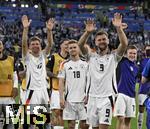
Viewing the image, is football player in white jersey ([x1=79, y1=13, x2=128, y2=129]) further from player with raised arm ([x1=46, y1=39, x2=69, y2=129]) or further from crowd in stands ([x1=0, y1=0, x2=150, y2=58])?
crowd in stands ([x1=0, y1=0, x2=150, y2=58])

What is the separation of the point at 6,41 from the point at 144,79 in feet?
88.5

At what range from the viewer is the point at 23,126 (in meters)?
8.96

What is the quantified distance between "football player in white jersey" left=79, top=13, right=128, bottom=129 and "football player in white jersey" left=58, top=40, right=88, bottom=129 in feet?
2.37

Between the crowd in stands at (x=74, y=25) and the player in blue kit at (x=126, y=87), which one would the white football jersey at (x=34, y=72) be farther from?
the crowd in stands at (x=74, y=25)

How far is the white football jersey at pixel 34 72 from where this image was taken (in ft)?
28.5

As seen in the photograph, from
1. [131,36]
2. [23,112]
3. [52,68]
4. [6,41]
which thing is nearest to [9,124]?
[23,112]

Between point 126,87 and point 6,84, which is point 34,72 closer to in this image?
point 6,84

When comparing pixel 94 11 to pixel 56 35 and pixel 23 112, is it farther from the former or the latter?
pixel 23 112

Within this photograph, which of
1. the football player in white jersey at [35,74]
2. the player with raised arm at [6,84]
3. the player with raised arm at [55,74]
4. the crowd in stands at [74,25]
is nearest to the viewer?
the player with raised arm at [6,84]

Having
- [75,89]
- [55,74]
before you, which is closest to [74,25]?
[55,74]

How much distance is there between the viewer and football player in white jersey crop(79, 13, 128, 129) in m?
7.40

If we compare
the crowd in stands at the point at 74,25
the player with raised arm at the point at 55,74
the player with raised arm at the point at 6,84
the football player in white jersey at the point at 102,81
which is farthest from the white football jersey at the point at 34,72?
the crowd in stands at the point at 74,25

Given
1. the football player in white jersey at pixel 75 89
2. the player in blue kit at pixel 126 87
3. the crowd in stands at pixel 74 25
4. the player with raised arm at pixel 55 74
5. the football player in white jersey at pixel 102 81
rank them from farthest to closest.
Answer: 1. the crowd in stands at pixel 74 25
2. the player with raised arm at pixel 55 74
3. the player in blue kit at pixel 126 87
4. the football player in white jersey at pixel 75 89
5. the football player in white jersey at pixel 102 81

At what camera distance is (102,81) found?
24.6ft
